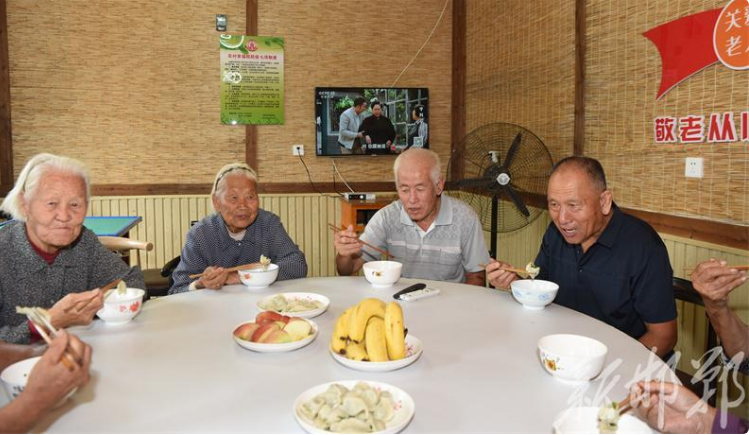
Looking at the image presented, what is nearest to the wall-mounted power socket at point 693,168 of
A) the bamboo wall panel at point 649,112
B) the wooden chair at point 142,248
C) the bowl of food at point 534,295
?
the bamboo wall panel at point 649,112

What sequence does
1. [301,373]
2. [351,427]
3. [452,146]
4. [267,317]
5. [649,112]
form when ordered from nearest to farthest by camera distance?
[351,427] → [301,373] → [267,317] → [649,112] → [452,146]

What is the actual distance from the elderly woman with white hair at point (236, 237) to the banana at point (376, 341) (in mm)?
1343

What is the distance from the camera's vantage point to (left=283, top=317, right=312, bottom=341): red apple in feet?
5.40

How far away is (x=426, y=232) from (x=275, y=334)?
1.46 meters

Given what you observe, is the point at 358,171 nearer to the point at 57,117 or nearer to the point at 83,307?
the point at 57,117

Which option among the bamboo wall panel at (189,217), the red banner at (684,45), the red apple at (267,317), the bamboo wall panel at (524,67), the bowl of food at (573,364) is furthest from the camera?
the bamboo wall panel at (189,217)

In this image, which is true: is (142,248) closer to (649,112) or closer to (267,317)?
(267,317)

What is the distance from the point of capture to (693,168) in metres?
3.05

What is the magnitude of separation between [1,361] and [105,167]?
4415mm

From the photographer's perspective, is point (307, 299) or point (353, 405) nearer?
point (353, 405)

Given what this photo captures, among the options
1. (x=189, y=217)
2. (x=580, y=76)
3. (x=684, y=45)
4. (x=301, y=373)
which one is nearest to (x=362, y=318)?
(x=301, y=373)

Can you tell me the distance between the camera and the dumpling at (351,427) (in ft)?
3.70

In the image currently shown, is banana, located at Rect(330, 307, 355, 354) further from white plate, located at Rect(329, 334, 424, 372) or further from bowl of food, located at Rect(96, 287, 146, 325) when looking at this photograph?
bowl of food, located at Rect(96, 287, 146, 325)

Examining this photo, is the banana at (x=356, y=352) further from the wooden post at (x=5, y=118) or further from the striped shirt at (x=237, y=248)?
the wooden post at (x=5, y=118)
